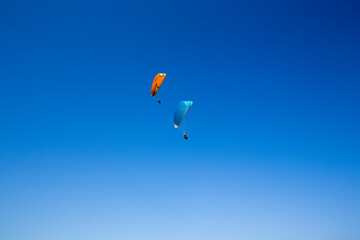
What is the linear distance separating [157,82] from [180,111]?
539 centimetres

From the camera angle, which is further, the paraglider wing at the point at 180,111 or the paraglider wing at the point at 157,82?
the paraglider wing at the point at 157,82

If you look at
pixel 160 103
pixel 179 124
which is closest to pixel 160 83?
pixel 160 103

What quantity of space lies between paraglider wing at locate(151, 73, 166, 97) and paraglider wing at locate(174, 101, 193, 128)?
404 centimetres

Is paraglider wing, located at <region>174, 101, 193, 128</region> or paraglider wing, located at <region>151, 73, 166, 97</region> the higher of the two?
paraglider wing, located at <region>151, 73, 166, 97</region>

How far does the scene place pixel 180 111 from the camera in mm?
35906

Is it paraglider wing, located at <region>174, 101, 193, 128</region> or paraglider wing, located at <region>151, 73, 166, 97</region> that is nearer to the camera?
paraglider wing, located at <region>174, 101, 193, 128</region>

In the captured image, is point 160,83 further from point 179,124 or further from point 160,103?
point 179,124

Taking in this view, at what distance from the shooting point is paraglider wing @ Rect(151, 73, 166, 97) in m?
36.6

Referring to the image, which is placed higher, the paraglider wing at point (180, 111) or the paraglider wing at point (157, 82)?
the paraglider wing at point (157, 82)

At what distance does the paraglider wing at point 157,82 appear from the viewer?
36.6 m

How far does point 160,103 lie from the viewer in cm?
3553

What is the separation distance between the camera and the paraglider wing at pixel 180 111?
116 feet

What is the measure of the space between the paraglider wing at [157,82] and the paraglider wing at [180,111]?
13.3 ft

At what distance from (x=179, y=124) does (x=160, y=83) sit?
6.53m
